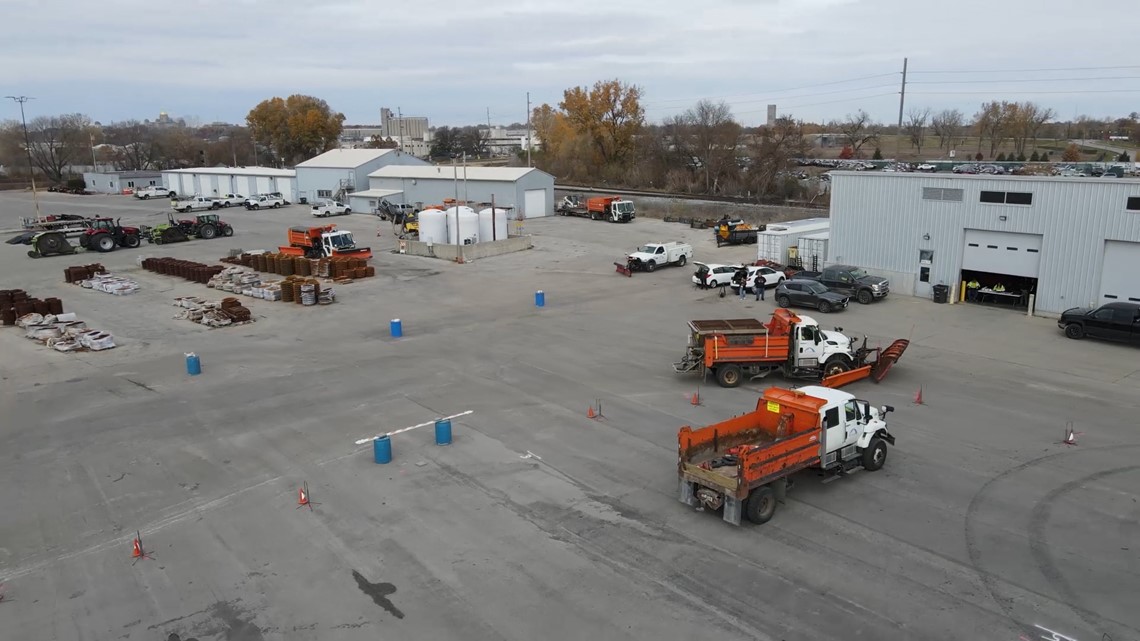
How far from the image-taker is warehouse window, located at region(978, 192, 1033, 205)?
28.7 m

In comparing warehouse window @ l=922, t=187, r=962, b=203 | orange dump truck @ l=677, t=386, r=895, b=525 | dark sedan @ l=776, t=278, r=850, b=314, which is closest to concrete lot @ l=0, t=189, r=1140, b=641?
orange dump truck @ l=677, t=386, r=895, b=525

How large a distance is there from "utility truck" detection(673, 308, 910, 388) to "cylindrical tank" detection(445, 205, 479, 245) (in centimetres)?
2645

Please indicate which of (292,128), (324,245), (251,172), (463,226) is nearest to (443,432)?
(324,245)

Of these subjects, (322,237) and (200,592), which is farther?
(322,237)

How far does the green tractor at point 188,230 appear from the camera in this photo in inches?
1966

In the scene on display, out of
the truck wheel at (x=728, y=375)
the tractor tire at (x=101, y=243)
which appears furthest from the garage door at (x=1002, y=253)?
the tractor tire at (x=101, y=243)

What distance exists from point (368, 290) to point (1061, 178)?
2868 centimetres

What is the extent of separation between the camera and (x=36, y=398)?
2108 cm

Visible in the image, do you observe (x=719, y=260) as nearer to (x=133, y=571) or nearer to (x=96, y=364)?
(x=96, y=364)

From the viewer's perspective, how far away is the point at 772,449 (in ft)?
42.4

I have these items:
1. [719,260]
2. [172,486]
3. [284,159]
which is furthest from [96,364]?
[284,159]

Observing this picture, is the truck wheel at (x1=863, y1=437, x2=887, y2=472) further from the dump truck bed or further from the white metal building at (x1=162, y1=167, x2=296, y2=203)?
the white metal building at (x1=162, y1=167, x2=296, y2=203)

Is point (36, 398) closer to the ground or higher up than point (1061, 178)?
closer to the ground

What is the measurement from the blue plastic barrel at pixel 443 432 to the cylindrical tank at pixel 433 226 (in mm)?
30327
